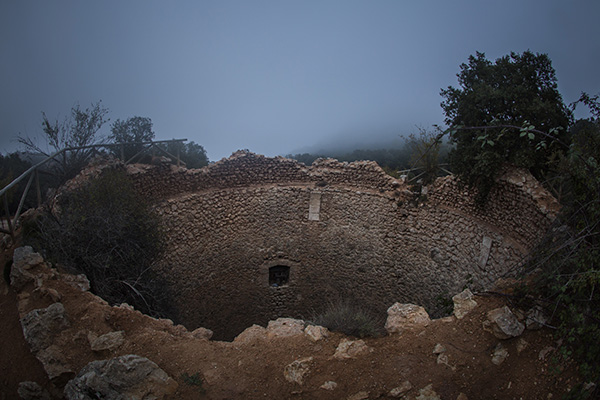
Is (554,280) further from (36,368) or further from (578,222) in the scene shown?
(36,368)

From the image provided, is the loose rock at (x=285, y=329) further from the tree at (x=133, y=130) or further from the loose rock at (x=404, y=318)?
the tree at (x=133, y=130)

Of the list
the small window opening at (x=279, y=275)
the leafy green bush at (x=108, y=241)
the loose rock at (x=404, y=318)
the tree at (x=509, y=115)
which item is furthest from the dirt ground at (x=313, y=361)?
the small window opening at (x=279, y=275)

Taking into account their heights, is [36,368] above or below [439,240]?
below

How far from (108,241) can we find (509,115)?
9.05 metres

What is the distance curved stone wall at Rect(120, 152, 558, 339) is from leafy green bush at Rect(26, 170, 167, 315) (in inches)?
67.7

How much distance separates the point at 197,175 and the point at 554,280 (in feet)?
30.4

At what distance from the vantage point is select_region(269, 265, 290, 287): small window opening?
12219 mm

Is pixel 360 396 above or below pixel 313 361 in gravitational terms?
below

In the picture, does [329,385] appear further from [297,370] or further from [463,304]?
[463,304]

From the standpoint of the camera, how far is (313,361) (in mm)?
4500

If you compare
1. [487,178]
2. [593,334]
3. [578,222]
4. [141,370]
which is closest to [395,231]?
[487,178]

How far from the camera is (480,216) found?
28.0 ft

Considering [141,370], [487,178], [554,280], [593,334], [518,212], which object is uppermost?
[487,178]

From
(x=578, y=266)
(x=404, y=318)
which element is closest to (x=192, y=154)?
(x=404, y=318)
